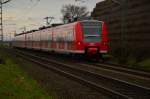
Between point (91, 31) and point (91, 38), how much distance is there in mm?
517

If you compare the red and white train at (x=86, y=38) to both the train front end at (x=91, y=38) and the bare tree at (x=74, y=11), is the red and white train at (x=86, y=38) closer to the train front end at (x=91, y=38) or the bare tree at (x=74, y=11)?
the train front end at (x=91, y=38)

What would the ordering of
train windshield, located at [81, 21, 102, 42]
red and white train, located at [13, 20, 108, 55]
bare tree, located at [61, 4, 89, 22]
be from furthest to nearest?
bare tree, located at [61, 4, 89, 22], train windshield, located at [81, 21, 102, 42], red and white train, located at [13, 20, 108, 55]

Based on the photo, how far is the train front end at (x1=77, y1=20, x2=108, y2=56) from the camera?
31.1m

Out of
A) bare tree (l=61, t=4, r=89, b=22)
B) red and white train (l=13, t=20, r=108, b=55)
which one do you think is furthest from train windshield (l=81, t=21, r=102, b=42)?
bare tree (l=61, t=4, r=89, b=22)

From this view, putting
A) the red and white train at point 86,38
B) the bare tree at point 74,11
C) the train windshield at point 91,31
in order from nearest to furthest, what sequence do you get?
the red and white train at point 86,38, the train windshield at point 91,31, the bare tree at point 74,11

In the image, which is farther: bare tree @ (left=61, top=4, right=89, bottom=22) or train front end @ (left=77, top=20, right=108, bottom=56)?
bare tree @ (left=61, top=4, right=89, bottom=22)

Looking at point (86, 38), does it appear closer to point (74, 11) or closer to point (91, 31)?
point (91, 31)

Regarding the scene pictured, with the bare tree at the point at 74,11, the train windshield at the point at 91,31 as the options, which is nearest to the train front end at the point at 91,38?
the train windshield at the point at 91,31

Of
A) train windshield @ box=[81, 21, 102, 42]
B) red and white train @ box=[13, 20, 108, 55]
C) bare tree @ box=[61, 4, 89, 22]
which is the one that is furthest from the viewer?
bare tree @ box=[61, 4, 89, 22]

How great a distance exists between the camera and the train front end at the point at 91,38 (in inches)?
1225

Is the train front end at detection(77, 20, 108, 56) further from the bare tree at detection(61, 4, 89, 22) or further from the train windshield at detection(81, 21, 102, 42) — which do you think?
the bare tree at detection(61, 4, 89, 22)

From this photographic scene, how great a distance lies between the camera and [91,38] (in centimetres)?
3156

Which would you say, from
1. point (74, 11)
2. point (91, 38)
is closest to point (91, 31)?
point (91, 38)

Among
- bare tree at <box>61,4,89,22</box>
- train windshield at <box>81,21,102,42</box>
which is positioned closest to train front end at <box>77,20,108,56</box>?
train windshield at <box>81,21,102,42</box>
